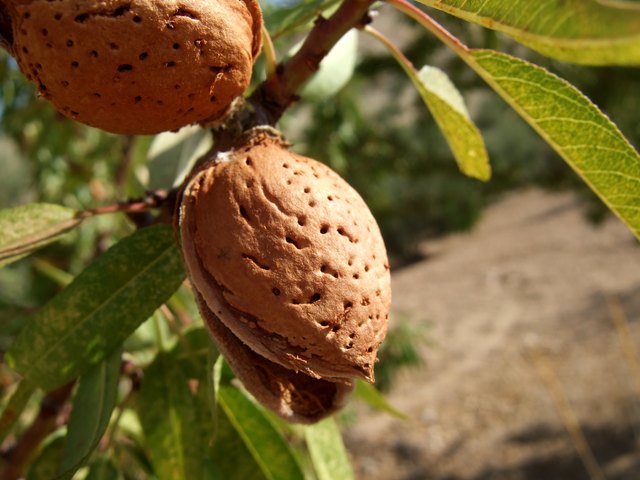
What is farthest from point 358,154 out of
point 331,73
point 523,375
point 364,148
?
point 331,73

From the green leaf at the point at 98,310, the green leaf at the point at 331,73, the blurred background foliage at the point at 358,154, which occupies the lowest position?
the blurred background foliage at the point at 358,154

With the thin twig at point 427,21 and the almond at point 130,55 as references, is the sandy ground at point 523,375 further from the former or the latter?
the almond at point 130,55

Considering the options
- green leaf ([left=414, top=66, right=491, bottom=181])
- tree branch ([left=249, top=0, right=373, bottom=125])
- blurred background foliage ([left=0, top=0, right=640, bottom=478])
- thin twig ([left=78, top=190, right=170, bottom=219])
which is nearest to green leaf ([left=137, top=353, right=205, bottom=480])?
blurred background foliage ([left=0, top=0, right=640, bottom=478])

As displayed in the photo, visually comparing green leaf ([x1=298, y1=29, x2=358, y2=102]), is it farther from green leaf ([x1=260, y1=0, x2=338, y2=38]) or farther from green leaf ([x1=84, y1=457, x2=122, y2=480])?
green leaf ([x1=84, y1=457, x2=122, y2=480])

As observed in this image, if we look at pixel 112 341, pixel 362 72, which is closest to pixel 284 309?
pixel 112 341

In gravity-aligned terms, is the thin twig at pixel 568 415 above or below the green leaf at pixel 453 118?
below

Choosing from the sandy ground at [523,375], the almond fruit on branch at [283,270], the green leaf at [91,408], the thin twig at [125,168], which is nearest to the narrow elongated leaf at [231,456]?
the green leaf at [91,408]
